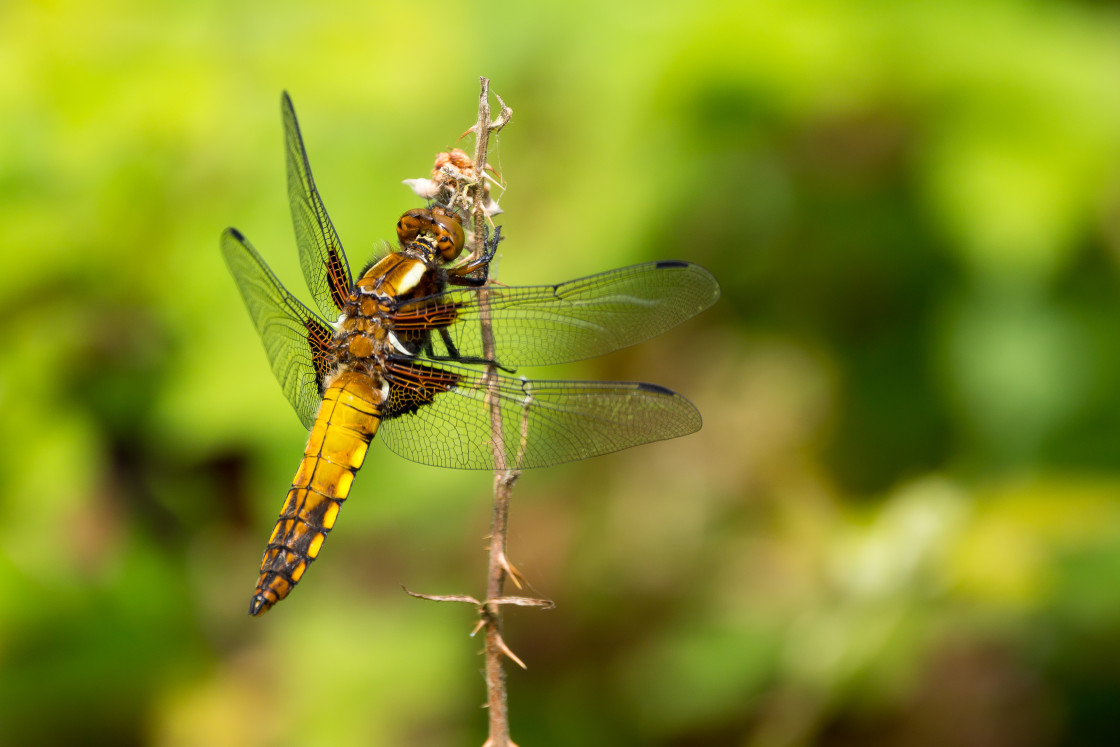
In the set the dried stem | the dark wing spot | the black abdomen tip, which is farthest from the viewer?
the dark wing spot

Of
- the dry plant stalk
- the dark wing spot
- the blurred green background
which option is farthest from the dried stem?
the blurred green background

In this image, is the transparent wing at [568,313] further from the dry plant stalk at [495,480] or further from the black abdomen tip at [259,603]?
the black abdomen tip at [259,603]

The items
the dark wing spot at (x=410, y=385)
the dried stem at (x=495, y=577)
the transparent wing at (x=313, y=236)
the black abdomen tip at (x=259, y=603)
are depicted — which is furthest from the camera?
the transparent wing at (x=313, y=236)

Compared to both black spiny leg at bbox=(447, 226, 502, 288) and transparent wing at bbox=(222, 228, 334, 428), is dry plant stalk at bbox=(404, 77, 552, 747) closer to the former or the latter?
black spiny leg at bbox=(447, 226, 502, 288)

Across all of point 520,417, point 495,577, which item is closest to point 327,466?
point 520,417

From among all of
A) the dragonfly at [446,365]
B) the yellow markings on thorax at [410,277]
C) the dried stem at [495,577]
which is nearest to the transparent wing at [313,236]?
the dragonfly at [446,365]

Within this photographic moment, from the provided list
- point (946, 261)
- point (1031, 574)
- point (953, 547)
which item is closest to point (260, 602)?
point (953, 547)

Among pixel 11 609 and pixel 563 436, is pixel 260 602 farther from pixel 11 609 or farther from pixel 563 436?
pixel 11 609
